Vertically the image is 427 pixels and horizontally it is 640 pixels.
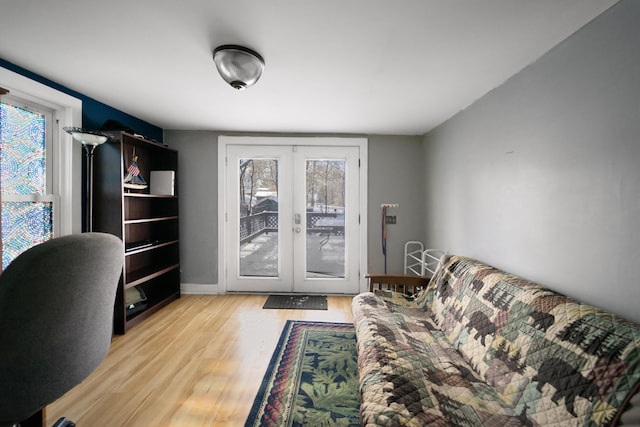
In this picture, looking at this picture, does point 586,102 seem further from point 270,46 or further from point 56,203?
point 56,203

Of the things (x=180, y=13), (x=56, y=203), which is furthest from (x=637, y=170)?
(x=56, y=203)

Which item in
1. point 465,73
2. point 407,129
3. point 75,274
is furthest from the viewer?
point 407,129

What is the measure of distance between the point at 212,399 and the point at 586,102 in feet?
8.82

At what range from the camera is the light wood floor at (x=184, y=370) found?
1.67 m

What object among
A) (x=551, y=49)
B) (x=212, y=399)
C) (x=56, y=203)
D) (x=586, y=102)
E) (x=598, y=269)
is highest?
(x=551, y=49)

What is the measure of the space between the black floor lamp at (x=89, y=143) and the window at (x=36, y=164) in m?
0.08

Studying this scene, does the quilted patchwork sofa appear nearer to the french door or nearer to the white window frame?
the french door

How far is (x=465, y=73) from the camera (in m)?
1.99

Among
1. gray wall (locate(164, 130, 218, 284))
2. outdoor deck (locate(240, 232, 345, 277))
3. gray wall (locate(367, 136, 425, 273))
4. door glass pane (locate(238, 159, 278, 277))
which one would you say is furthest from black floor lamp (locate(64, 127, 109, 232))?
gray wall (locate(367, 136, 425, 273))

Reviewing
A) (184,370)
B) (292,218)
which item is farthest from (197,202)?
(184,370)

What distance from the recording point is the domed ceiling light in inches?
65.8

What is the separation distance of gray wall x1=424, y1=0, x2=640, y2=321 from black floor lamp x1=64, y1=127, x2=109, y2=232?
10.5ft

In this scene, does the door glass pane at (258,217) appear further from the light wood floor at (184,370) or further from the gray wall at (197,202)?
the light wood floor at (184,370)

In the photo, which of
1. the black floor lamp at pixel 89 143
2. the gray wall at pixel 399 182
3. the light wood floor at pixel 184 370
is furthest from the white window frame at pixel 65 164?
the gray wall at pixel 399 182
